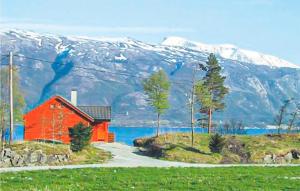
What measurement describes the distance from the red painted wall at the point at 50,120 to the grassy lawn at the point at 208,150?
11.1 metres

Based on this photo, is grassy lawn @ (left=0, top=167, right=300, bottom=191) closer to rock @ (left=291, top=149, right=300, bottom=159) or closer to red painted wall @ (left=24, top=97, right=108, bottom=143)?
rock @ (left=291, top=149, right=300, bottom=159)


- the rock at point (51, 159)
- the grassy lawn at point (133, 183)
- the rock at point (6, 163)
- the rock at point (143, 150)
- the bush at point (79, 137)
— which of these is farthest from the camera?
the rock at point (143, 150)

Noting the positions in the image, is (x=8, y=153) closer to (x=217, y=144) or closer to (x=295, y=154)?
(x=217, y=144)

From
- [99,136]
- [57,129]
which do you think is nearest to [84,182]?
[57,129]

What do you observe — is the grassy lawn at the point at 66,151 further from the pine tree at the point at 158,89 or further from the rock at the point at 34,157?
the pine tree at the point at 158,89

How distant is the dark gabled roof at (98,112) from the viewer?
3514 inches

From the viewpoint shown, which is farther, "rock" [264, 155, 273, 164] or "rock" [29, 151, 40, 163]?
"rock" [264, 155, 273, 164]

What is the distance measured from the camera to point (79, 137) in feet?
197

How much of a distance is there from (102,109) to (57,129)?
12043 mm

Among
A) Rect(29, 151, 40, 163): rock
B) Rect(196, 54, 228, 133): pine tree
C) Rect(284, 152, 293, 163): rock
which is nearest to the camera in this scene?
Rect(29, 151, 40, 163): rock

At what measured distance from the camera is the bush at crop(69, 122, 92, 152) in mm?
59562

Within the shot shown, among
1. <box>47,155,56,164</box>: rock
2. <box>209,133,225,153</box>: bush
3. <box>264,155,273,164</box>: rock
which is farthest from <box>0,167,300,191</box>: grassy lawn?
<box>264,155,273,164</box>: rock

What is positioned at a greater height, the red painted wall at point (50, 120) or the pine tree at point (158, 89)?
the pine tree at point (158, 89)

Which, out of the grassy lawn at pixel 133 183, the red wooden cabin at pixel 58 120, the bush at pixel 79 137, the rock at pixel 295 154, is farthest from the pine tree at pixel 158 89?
the grassy lawn at pixel 133 183
